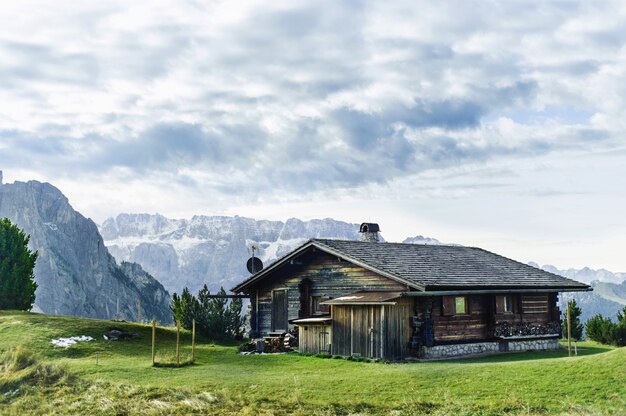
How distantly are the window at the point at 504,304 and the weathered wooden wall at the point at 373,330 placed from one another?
5710 millimetres

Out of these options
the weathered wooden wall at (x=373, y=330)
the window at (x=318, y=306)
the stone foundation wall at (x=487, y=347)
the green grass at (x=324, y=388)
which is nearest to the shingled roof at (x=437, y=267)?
the weathered wooden wall at (x=373, y=330)

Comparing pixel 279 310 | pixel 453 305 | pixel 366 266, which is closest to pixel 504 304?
pixel 453 305

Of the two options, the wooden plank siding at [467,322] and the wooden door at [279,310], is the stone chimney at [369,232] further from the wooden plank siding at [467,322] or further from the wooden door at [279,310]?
the wooden plank siding at [467,322]

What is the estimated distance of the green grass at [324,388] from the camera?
67.9 ft

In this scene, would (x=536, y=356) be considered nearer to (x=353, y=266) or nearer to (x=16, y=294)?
(x=353, y=266)

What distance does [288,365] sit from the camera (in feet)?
97.2

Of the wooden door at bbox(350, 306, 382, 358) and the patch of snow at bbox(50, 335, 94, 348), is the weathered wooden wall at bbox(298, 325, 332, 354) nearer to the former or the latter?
the wooden door at bbox(350, 306, 382, 358)

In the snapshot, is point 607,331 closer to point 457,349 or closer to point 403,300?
point 457,349

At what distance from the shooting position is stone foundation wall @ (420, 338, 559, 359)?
32.0 metres

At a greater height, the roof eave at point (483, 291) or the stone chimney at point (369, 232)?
the stone chimney at point (369, 232)

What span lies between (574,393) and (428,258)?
55.3 ft

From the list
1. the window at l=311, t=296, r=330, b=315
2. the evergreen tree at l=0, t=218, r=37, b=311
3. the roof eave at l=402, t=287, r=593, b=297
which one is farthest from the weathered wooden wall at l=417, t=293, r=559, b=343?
the evergreen tree at l=0, t=218, r=37, b=311

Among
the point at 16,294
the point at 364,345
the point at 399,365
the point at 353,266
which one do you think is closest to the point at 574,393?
the point at 399,365

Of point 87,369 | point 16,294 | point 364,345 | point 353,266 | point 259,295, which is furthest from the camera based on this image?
point 16,294
